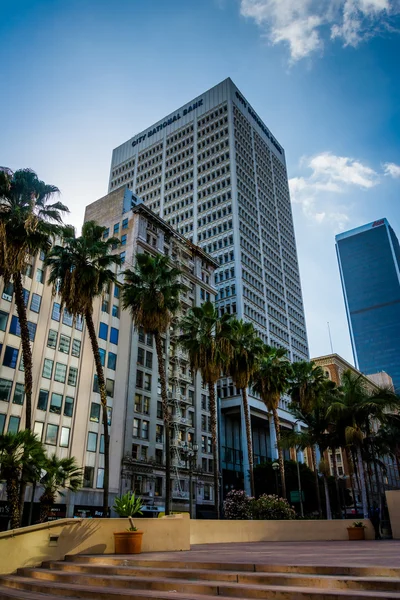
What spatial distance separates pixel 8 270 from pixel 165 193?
298ft

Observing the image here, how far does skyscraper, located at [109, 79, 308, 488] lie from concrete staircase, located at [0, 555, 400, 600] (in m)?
65.4

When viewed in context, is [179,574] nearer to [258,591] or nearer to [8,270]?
[258,591]

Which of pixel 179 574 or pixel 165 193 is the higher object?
pixel 165 193

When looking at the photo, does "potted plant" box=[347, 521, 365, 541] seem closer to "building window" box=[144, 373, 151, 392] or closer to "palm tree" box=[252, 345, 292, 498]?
"palm tree" box=[252, 345, 292, 498]

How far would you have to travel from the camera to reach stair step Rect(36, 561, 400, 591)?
23.5 feet

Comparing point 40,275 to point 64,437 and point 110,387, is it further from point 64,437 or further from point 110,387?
point 64,437

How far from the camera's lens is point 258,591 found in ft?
23.8

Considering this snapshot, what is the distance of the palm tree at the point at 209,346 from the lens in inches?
1398

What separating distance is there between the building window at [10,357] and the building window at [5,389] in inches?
59.1

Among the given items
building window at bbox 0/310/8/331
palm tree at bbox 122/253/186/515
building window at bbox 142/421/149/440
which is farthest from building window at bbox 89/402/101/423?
palm tree at bbox 122/253/186/515

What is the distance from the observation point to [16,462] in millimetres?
22781

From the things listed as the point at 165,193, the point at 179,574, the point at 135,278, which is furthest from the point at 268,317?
the point at 179,574

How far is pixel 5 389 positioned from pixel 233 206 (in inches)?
2711

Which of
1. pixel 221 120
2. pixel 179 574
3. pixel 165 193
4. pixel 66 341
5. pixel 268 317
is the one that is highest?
pixel 221 120
